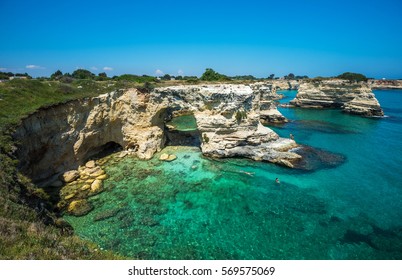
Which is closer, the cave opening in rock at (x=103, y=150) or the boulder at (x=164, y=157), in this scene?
the boulder at (x=164, y=157)

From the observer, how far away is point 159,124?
30859 mm

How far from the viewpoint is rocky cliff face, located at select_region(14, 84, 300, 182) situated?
24.3 metres

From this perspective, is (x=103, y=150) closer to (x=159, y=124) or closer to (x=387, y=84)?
(x=159, y=124)

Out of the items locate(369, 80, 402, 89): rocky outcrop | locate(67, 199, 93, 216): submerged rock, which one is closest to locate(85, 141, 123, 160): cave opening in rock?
locate(67, 199, 93, 216): submerged rock

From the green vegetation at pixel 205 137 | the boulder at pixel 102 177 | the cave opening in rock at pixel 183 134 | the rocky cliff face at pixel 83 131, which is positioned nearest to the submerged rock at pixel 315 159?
the green vegetation at pixel 205 137

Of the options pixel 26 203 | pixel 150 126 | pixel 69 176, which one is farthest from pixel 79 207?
pixel 150 126

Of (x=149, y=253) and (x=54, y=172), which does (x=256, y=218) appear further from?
(x=54, y=172)

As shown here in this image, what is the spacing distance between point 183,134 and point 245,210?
65.7 ft

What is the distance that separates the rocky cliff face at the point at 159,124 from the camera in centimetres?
2430

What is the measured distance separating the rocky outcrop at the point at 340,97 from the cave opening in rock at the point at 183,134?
39844 mm

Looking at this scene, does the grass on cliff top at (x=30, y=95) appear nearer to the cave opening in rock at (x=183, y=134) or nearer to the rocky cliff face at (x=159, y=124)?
the rocky cliff face at (x=159, y=124)

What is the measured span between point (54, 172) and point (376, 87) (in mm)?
183418

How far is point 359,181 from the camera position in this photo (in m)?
22.2

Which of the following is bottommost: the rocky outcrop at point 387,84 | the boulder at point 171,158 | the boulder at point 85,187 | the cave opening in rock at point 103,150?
the boulder at point 85,187
